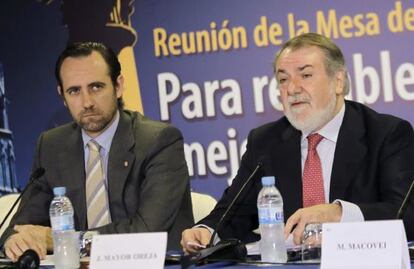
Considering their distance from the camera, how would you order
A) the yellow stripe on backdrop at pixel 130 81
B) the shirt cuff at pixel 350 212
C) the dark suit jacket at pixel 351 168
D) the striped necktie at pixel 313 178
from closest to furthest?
the shirt cuff at pixel 350 212 < the dark suit jacket at pixel 351 168 < the striped necktie at pixel 313 178 < the yellow stripe on backdrop at pixel 130 81

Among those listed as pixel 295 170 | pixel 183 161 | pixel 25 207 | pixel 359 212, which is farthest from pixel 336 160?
pixel 25 207

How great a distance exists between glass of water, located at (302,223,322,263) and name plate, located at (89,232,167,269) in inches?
19.8

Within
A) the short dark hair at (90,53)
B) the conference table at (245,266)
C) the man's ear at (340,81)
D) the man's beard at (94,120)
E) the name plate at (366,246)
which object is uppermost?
the short dark hair at (90,53)

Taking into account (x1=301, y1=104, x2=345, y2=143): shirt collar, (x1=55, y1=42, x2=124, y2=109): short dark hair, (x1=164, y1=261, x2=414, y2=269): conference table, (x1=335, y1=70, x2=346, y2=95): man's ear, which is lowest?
(x1=164, y1=261, x2=414, y2=269): conference table

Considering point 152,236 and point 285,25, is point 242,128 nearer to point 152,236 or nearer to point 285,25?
point 285,25

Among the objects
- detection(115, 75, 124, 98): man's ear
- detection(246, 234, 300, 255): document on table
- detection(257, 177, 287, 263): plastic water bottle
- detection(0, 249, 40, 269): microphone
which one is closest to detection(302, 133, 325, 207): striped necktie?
detection(246, 234, 300, 255): document on table

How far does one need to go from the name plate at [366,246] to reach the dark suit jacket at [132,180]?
1.55 m

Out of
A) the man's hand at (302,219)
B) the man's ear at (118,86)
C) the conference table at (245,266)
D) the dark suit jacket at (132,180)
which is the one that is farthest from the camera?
the man's ear at (118,86)

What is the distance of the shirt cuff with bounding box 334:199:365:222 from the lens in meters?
3.43

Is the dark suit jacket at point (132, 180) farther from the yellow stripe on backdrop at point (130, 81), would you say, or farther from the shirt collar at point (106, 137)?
the yellow stripe on backdrop at point (130, 81)

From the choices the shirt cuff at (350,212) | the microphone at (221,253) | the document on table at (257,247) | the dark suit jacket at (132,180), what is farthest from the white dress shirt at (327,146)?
the microphone at (221,253)

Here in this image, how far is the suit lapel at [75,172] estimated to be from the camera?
4393mm

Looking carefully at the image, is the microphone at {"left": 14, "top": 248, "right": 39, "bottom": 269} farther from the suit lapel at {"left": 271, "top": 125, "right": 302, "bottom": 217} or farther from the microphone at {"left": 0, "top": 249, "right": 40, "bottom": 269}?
the suit lapel at {"left": 271, "top": 125, "right": 302, "bottom": 217}

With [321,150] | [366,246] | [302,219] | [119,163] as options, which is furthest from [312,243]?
[119,163]
